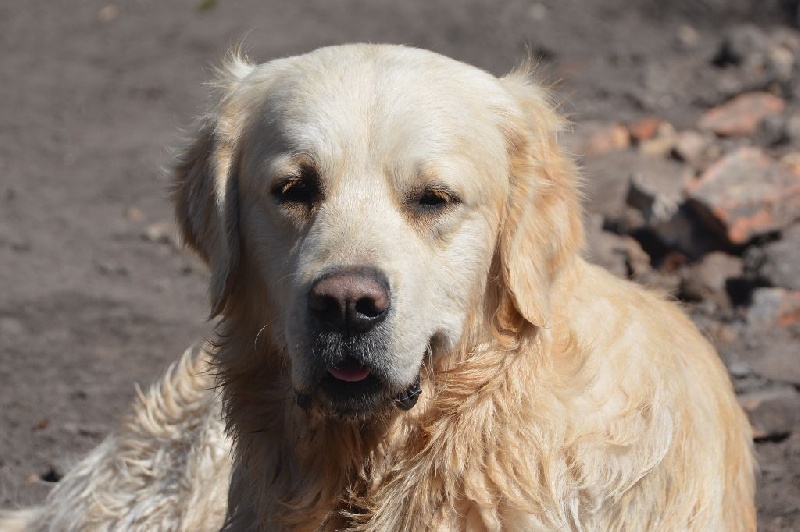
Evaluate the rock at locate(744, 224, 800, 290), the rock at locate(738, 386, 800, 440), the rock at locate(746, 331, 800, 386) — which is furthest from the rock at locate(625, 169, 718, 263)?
the rock at locate(738, 386, 800, 440)

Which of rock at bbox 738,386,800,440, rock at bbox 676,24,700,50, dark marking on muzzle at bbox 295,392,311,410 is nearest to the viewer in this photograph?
dark marking on muzzle at bbox 295,392,311,410

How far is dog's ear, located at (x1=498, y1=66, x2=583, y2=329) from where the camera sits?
3.56m

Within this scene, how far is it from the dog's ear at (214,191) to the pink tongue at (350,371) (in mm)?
671

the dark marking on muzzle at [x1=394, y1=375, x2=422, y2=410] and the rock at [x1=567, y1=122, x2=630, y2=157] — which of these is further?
the rock at [x1=567, y1=122, x2=630, y2=157]

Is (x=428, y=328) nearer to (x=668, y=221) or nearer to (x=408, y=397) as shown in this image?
(x=408, y=397)

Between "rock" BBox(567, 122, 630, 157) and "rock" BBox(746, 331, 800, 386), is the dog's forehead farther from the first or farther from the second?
"rock" BBox(567, 122, 630, 157)

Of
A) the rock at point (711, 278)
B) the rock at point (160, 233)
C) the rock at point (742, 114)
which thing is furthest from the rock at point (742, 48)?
the rock at point (160, 233)

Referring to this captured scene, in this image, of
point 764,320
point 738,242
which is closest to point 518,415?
point 764,320

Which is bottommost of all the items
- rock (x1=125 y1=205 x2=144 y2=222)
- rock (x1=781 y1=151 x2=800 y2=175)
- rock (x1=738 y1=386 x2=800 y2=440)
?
rock (x1=125 y1=205 x2=144 y2=222)

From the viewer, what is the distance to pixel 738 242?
20.7 feet

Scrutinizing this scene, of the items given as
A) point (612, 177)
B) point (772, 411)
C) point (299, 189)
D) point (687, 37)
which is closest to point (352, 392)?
point (299, 189)

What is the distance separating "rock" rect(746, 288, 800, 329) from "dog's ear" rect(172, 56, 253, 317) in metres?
3.22

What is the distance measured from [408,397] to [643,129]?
504cm

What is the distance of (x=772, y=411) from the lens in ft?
17.3
